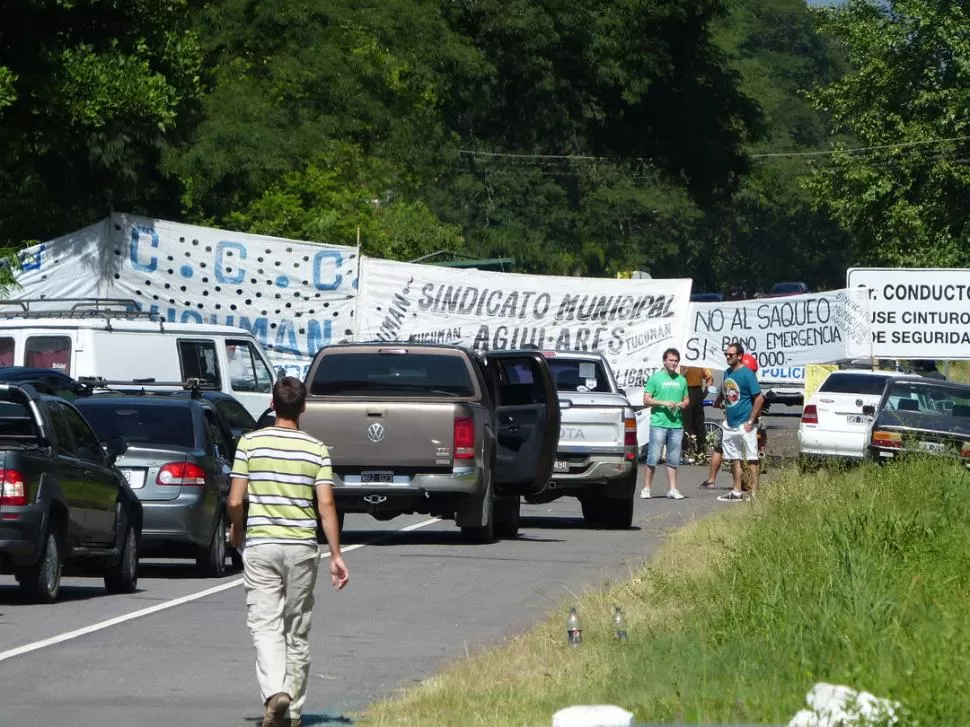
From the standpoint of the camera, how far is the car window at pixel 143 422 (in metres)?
17.2

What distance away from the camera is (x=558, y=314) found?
32688 mm

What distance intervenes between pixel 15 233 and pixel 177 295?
5.86 metres

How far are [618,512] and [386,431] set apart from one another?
430 centimetres

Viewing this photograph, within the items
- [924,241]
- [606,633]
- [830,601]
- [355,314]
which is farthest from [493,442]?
[924,241]

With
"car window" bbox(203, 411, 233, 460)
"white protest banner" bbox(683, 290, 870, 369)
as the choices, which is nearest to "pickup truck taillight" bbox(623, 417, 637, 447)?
"car window" bbox(203, 411, 233, 460)

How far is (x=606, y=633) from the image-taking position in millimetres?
11891

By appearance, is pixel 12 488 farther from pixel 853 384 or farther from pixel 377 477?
pixel 853 384

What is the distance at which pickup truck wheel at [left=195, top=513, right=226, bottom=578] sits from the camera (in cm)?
1670

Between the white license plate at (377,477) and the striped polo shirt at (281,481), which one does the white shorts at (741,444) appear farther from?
the striped polo shirt at (281,481)

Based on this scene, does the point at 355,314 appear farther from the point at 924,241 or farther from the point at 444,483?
the point at 924,241

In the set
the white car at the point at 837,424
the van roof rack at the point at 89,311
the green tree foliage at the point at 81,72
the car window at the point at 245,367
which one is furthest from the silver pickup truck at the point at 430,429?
the white car at the point at 837,424

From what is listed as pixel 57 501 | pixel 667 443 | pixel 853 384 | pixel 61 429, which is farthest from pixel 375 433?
pixel 853 384

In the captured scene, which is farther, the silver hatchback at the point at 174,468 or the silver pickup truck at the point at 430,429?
the silver pickup truck at the point at 430,429

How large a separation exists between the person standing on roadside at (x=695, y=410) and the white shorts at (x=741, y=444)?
7.45m
